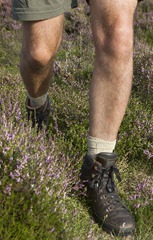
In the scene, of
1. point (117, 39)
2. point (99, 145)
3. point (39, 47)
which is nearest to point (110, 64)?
point (117, 39)

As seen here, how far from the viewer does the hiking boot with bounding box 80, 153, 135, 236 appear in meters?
2.95

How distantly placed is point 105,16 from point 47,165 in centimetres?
102

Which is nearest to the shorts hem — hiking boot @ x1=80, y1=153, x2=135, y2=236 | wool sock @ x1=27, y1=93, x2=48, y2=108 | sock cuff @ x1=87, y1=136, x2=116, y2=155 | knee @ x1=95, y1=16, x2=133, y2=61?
knee @ x1=95, y1=16, x2=133, y2=61

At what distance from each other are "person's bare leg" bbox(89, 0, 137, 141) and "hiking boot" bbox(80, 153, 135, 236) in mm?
172

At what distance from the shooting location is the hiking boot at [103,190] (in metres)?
2.95

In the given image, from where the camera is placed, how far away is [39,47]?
11.2 feet

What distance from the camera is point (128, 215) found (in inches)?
116

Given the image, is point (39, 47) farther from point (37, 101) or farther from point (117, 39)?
point (117, 39)


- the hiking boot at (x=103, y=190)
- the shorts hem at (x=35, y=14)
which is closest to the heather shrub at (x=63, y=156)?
the hiking boot at (x=103, y=190)

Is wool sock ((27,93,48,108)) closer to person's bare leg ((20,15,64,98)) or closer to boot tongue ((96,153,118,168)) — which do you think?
person's bare leg ((20,15,64,98))

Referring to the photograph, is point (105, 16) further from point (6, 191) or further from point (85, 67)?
point (85, 67)

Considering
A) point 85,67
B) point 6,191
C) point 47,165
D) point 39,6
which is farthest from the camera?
point 85,67

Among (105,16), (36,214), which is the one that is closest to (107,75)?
(105,16)

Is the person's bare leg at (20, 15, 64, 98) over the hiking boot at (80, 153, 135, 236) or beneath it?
over
